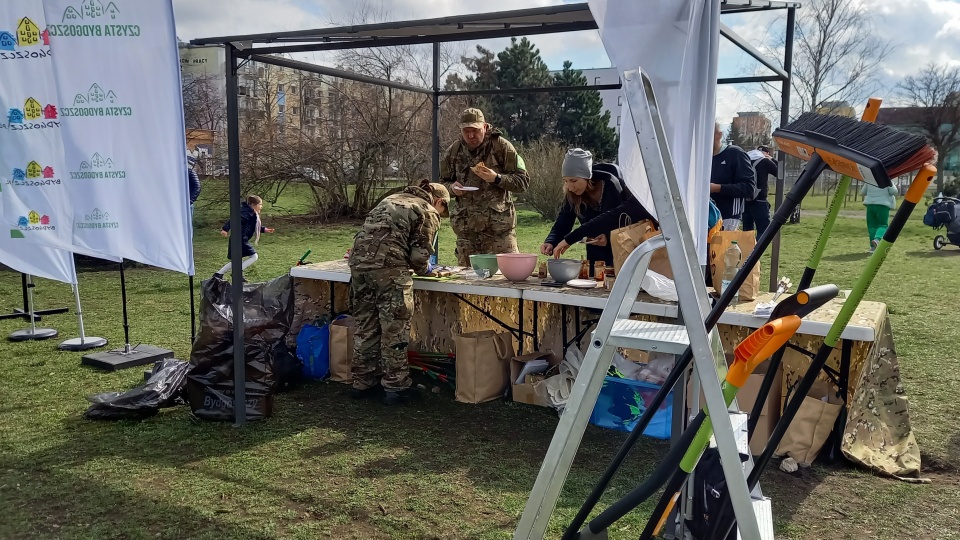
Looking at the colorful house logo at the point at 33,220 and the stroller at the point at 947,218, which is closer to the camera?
the colorful house logo at the point at 33,220

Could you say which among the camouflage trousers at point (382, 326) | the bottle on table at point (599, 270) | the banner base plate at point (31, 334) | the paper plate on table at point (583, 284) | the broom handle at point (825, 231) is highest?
the broom handle at point (825, 231)

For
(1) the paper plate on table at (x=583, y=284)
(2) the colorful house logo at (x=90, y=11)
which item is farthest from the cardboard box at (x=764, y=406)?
Answer: (2) the colorful house logo at (x=90, y=11)

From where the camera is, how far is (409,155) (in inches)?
624

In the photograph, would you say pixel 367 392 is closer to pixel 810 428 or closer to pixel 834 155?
pixel 810 428

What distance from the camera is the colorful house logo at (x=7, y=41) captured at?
486cm

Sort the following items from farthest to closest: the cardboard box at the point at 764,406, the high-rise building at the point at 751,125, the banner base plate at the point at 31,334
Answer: the high-rise building at the point at 751,125
the banner base plate at the point at 31,334
the cardboard box at the point at 764,406

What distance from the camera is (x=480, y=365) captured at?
4.46 metres

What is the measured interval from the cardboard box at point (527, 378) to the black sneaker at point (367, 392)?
2.96 ft

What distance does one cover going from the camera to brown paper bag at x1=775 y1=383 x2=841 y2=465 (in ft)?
11.3

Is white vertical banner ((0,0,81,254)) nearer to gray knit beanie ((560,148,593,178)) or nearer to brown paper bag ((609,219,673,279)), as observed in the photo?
gray knit beanie ((560,148,593,178))

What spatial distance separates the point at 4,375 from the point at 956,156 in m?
25.2

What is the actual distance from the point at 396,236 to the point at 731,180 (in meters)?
3.06

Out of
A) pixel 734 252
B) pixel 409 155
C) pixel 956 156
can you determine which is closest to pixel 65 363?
pixel 734 252

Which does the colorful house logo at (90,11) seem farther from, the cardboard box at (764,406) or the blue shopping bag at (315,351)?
the cardboard box at (764,406)
